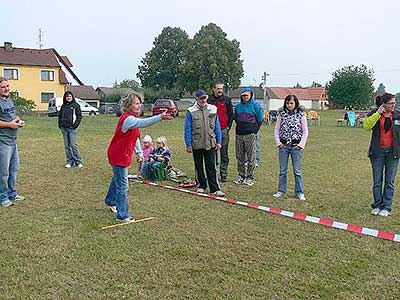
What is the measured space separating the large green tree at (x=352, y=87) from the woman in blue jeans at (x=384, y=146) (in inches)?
1454

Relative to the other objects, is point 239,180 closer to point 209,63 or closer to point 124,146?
point 124,146

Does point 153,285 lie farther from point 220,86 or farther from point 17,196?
point 220,86

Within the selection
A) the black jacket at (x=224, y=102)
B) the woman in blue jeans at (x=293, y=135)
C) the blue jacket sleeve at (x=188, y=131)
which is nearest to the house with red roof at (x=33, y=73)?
the black jacket at (x=224, y=102)

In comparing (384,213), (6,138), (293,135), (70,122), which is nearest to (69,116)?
(70,122)

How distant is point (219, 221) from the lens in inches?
224

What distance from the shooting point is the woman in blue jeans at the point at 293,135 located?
700cm

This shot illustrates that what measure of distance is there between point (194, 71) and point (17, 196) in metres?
38.4

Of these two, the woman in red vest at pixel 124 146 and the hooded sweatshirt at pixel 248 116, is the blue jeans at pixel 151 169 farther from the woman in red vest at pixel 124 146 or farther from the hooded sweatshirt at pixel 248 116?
the woman in red vest at pixel 124 146

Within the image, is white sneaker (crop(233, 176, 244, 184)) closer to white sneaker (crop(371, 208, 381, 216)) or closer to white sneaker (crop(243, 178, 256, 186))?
white sneaker (crop(243, 178, 256, 186))

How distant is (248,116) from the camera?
8055mm

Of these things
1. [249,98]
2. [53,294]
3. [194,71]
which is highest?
[194,71]

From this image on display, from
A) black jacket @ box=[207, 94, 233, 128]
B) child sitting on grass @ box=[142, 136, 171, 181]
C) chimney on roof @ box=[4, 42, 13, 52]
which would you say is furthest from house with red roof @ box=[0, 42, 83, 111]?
black jacket @ box=[207, 94, 233, 128]

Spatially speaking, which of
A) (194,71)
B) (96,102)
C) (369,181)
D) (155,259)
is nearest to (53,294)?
(155,259)

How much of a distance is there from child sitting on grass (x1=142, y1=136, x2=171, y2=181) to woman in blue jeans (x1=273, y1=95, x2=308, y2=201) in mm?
2421
